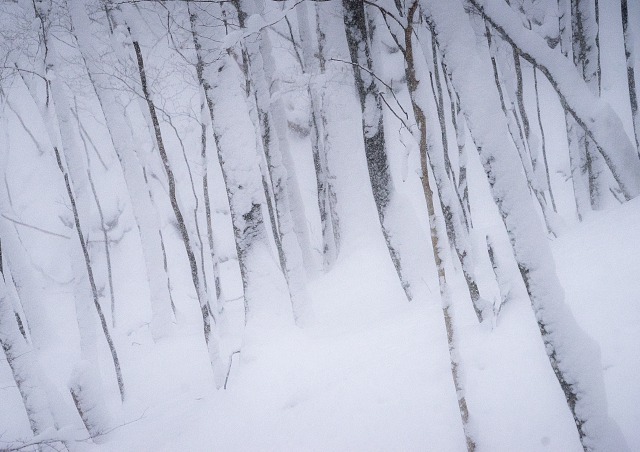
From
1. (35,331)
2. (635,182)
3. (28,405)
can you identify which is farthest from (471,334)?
(35,331)

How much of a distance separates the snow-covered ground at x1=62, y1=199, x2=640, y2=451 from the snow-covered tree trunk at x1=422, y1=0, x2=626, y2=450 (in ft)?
1.24

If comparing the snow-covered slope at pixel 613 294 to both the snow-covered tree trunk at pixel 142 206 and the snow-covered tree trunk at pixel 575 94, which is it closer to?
the snow-covered tree trunk at pixel 575 94

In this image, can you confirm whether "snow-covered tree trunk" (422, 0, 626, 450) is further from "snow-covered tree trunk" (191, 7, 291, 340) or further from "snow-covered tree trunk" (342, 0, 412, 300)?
"snow-covered tree trunk" (191, 7, 291, 340)

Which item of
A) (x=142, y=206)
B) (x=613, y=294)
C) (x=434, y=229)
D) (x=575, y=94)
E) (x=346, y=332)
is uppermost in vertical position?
(x=142, y=206)

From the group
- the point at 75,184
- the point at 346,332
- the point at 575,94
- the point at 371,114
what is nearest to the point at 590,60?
the point at 575,94

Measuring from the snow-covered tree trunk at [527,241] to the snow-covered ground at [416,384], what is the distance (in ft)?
1.24

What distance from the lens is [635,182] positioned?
3828 mm

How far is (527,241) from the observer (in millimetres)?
1744

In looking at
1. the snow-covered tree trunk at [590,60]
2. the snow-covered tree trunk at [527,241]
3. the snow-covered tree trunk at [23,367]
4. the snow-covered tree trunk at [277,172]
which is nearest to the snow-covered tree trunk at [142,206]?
the snow-covered tree trunk at [23,367]

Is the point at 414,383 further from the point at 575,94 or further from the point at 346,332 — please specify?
the point at 575,94

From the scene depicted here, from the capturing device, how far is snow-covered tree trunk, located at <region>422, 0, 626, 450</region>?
1.64 meters

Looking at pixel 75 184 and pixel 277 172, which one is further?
pixel 75 184

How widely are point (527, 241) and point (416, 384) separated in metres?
1.62

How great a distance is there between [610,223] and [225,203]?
15.6 meters
